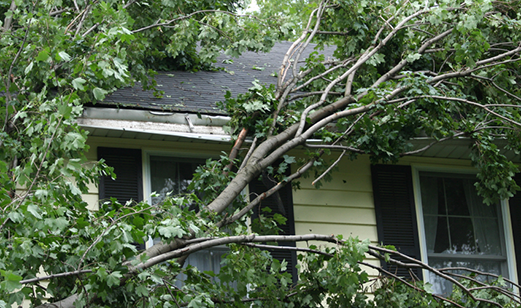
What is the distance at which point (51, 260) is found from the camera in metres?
4.05

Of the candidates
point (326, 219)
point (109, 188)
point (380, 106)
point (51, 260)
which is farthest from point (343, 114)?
point (51, 260)

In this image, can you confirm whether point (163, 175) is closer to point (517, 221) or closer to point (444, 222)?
point (444, 222)

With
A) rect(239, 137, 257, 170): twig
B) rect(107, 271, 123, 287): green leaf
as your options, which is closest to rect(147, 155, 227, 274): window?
rect(239, 137, 257, 170): twig

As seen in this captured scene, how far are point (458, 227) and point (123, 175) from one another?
3600 mm

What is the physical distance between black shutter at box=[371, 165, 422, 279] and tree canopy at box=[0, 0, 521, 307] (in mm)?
578

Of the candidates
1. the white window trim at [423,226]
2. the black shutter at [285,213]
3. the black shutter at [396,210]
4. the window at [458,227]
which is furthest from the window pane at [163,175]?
the window at [458,227]

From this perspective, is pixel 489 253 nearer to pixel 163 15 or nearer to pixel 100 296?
pixel 163 15

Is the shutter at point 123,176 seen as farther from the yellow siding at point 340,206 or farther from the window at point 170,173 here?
the yellow siding at point 340,206

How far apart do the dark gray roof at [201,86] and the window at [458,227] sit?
2458 mm

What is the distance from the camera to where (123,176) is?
627 centimetres

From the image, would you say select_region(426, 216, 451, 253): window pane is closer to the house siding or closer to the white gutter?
the house siding

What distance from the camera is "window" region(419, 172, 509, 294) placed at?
22.9 feet

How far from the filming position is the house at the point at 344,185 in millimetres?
6211

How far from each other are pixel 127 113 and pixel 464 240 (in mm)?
3800
